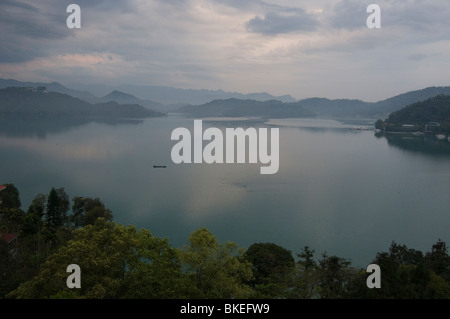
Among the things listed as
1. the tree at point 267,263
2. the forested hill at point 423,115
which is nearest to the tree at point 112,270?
the tree at point 267,263

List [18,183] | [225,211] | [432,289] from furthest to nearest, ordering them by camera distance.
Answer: [18,183], [225,211], [432,289]

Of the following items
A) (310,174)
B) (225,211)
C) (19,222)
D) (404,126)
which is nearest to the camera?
Result: (19,222)

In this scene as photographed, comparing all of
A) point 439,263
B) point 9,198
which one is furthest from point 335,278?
point 9,198

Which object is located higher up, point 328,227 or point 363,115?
point 363,115

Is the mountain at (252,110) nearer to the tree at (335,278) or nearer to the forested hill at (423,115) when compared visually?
the forested hill at (423,115)
